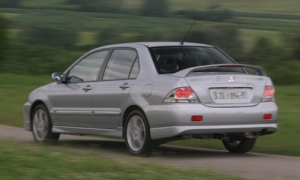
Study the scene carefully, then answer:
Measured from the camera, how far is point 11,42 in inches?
1284

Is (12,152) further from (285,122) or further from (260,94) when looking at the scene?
(285,122)

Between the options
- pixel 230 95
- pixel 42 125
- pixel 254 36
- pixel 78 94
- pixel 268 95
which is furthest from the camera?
pixel 254 36

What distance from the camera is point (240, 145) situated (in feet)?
35.1

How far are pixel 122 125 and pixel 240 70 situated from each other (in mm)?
1725

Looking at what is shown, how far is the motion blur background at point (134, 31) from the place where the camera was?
26.4 metres

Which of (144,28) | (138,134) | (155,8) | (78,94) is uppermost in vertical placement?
(155,8)

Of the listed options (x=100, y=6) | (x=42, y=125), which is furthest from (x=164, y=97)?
(x=100, y=6)

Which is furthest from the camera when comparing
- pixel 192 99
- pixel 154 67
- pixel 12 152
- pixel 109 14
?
pixel 109 14

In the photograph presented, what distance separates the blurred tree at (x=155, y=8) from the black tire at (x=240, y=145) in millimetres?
28567

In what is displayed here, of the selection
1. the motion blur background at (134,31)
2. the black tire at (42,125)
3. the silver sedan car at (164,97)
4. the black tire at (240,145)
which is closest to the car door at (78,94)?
the silver sedan car at (164,97)

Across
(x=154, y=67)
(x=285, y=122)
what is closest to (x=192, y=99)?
(x=154, y=67)

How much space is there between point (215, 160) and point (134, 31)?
28010 millimetres

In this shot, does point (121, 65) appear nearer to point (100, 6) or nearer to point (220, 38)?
point (220, 38)

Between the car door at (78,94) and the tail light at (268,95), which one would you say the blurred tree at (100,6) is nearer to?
the car door at (78,94)
